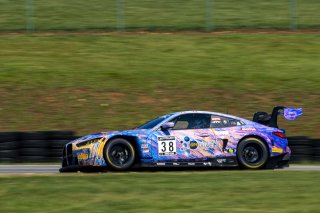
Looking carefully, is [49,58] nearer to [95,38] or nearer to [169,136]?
[95,38]

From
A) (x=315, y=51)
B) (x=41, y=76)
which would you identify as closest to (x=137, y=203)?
(x=41, y=76)

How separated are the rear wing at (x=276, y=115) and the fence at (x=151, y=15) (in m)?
15.3

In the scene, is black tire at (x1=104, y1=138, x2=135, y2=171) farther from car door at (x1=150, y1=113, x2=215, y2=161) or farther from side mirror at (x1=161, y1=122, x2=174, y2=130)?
side mirror at (x1=161, y1=122, x2=174, y2=130)

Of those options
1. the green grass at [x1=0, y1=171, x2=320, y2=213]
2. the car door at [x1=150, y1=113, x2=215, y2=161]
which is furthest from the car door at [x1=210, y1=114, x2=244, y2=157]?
the green grass at [x1=0, y1=171, x2=320, y2=213]

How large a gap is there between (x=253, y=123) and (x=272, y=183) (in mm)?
3875

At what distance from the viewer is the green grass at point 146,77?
20984 mm

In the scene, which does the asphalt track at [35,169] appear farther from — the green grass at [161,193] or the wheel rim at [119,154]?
the green grass at [161,193]

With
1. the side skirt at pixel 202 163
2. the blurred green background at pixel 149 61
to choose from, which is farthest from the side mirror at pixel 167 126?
the blurred green background at pixel 149 61

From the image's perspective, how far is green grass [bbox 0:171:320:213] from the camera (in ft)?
28.0

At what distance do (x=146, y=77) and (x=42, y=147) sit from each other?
8.40 meters

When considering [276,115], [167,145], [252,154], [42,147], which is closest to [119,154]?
[167,145]

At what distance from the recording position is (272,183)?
10570mm

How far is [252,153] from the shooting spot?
14.1 m

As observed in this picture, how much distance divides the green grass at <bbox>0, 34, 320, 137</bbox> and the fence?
1220 millimetres
